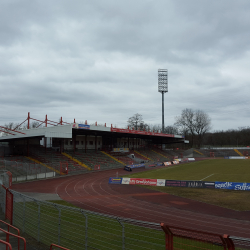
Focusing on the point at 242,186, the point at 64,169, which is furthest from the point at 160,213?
the point at 64,169

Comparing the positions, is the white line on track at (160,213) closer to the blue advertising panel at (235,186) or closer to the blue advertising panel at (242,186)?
the blue advertising panel at (235,186)

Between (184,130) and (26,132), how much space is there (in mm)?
83216

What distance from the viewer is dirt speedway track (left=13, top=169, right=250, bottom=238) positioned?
1530 cm

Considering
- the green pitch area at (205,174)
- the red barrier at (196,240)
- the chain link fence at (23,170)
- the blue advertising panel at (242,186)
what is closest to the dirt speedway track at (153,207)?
the chain link fence at (23,170)

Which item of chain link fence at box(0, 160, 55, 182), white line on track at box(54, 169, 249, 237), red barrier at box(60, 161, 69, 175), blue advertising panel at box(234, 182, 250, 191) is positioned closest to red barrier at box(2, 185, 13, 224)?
white line on track at box(54, 169, 249, 237)

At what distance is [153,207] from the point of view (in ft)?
65.6

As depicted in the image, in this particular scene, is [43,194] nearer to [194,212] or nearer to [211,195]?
[194,212]

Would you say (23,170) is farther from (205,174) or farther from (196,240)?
(196,240)

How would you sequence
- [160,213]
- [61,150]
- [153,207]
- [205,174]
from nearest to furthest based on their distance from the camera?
[160,213] → [153,207] → [205,174] → [61,150]

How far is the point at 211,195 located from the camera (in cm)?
2425

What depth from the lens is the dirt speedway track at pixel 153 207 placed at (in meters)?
15.3

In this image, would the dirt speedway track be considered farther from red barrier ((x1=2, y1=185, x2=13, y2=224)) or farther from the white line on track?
red barrier ((x1=2, y1=185, x2=13, y2=224))

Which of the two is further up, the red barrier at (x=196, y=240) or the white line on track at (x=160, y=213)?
the red barrier at (x=196, y=240)

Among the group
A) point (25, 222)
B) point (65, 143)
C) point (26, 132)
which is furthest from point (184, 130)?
point (25, 222)
